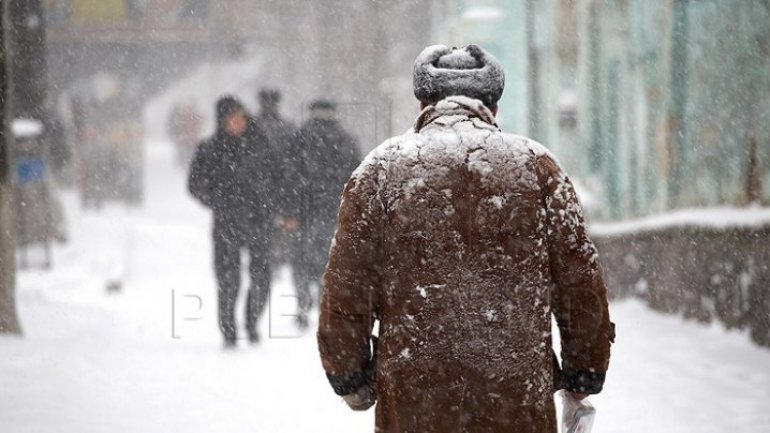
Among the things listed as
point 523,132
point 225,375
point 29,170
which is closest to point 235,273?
point 225,375

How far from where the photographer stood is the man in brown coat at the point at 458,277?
2969 mm

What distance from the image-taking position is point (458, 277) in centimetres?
297

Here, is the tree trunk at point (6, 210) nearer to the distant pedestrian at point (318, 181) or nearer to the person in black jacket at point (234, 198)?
the person in black jacket at point (234, 198)

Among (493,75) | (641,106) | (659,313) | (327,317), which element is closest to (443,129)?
(493,75)

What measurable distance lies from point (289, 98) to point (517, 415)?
39.9 meters

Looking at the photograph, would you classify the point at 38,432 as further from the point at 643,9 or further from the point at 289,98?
the point at 289,98

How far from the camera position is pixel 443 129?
304 cm

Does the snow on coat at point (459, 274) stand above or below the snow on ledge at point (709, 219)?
above

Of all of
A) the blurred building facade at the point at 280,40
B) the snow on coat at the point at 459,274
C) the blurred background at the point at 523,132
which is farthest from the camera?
the blurred building facade at the point at 280,40

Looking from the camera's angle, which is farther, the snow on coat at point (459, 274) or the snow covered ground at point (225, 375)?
the snow covered ground at point (225, 375)

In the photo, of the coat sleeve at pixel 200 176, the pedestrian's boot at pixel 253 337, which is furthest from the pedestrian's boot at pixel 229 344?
the coat sleeve at pixel 200 176

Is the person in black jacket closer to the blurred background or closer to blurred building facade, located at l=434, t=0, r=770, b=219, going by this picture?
the blurred background

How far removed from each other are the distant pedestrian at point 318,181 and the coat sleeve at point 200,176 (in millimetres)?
1061

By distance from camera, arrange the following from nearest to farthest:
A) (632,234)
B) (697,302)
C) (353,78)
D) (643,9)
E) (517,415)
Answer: (517,415) → (697,302) → (632,234) → (643,9) → (353,78)
